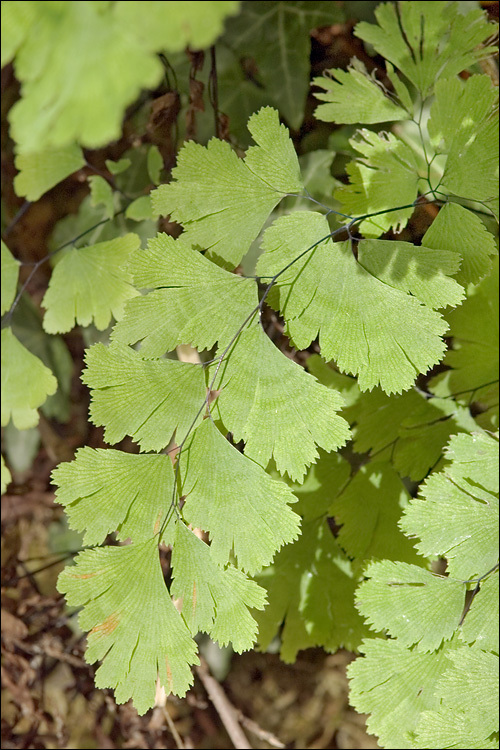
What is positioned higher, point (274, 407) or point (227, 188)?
point (227, 188)

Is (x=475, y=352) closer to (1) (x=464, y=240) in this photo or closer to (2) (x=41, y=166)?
(1) (x=464, y=240)

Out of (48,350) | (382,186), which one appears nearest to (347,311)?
(382,186)

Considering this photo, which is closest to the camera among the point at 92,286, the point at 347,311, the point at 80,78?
the point at 80,78

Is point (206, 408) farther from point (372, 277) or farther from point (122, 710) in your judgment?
point (122, 710)

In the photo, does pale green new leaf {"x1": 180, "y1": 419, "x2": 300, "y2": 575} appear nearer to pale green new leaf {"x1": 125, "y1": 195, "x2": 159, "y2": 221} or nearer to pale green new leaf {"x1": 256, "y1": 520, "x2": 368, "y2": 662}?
pale green new leaf {"x1": 256, "y1": 520, "x2": 368, "y2": 662}

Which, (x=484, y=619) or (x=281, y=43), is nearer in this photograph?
(x=484, y=619)

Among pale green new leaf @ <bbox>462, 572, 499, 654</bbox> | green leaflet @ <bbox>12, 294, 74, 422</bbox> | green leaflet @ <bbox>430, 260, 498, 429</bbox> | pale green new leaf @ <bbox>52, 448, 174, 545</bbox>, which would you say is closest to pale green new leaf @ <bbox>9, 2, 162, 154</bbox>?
pale green new leaf @ <bbox>52, 448, 174, 545</bbox>

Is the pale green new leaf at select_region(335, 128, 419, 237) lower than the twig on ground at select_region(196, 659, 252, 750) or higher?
higher
